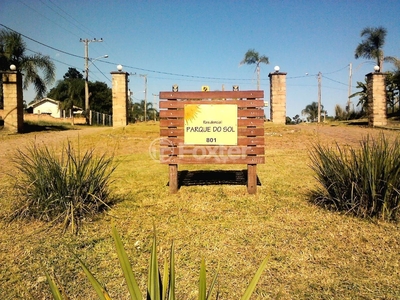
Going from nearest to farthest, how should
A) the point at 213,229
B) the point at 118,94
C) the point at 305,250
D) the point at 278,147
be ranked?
the point at 305,250
the point at 213,229
the point at 278,147
the point at 118,94

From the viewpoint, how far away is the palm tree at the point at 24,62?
23.2 m

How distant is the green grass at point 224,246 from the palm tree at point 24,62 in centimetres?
2086

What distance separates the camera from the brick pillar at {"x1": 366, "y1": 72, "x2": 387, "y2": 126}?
15.9 metres

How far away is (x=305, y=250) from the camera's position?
10.6ft

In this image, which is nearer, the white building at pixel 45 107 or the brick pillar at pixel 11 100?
the brick pillar at pixel 11 100

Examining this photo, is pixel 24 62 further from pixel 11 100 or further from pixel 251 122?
pixel 251 122

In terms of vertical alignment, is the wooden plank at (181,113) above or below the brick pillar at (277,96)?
below

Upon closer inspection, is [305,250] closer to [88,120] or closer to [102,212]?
[102,212]

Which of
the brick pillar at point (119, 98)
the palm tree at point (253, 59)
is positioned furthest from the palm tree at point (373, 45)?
the brick pillar at point (119, 98)

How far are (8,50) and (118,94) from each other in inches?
525

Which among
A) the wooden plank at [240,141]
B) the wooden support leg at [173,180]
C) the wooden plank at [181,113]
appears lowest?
the wooden support leg at [173,180]

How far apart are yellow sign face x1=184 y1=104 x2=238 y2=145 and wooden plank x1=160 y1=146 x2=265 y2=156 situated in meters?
0.09

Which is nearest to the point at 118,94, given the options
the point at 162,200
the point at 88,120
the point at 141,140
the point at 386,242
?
the point at 141,140

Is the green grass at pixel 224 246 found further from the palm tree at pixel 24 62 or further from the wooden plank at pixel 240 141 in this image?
the palm tree at pixel 24 62
